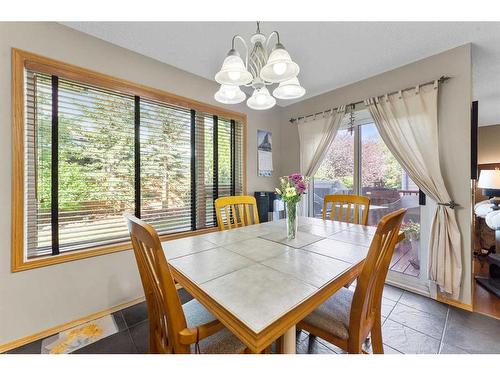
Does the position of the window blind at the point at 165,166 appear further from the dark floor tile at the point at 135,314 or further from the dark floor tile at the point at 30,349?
the dark floor tile at the point at 30,349

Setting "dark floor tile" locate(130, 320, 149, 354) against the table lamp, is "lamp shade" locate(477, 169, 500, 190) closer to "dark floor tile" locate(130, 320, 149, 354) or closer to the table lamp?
the table lamp

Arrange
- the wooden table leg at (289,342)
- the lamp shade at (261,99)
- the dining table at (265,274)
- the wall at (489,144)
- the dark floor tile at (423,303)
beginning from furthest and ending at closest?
the wall at (489,144), the dark floor tile at (423,303), the lamp shade at (261,99), the wooden table leg at (289,342), the dining table at (265,274)

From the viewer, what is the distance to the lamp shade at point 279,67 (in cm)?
113

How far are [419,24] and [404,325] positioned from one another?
2351 mm

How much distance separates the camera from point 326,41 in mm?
1837

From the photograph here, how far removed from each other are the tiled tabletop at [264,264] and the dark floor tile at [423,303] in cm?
96

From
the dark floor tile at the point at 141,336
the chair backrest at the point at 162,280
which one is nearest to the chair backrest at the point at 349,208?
the chair backrest at the point at 162,280

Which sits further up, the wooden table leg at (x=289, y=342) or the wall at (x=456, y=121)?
the wall at (x=456, y=121)

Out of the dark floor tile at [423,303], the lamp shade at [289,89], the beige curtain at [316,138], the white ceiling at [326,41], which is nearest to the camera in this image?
the lamp shade at [289,89]

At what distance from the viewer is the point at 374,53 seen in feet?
6.54

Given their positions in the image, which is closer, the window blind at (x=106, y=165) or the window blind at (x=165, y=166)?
the window blind at (x=106, y=165)

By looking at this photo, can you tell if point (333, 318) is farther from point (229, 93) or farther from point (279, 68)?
point (229, 93)

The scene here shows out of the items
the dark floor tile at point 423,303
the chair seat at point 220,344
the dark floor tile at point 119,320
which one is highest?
the chair seat at point 220,344
